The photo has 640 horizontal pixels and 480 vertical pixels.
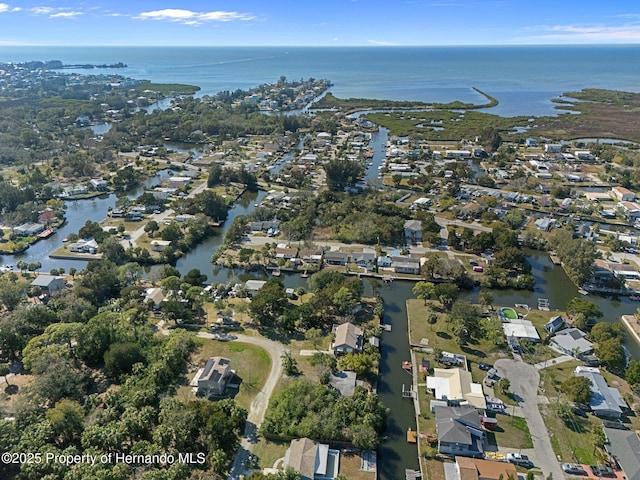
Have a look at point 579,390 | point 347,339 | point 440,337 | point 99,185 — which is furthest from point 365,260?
point 99,185

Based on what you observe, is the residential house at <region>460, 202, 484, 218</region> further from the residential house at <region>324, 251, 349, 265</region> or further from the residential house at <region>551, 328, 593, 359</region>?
the residential house at <region>551, 328, 593, 359</region>

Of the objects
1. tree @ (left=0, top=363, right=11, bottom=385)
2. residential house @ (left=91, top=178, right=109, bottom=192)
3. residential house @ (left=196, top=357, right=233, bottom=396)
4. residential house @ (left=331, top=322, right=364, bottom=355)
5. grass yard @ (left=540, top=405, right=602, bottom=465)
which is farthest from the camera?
residential house @ (left=91, top=178, right=109, bottom=192)

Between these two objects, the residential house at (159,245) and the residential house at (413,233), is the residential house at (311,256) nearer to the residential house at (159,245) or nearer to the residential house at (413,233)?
the residential house at (413,233)

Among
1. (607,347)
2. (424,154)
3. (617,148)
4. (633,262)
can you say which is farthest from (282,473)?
(617,148)

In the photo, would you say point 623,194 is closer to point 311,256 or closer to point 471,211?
point 471,211

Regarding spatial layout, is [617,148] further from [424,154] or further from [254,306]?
[254,306]

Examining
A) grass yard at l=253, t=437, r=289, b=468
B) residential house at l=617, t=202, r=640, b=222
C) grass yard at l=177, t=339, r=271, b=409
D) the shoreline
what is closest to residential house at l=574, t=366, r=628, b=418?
the shoreline
